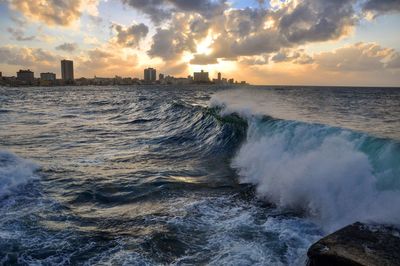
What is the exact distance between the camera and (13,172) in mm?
11055

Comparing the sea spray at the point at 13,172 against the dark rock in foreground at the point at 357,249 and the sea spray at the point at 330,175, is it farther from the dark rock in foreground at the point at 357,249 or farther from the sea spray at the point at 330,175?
the dark rock in foreground at the point at 357,249

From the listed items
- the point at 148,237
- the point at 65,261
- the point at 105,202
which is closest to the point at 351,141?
the point at 148,237

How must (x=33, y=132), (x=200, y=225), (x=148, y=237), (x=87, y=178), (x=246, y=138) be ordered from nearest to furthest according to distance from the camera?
(x=148, y=237)
(x=200, y=225)
(x=87, y=178)
(x=246, y=138)
(x=33, y=132)

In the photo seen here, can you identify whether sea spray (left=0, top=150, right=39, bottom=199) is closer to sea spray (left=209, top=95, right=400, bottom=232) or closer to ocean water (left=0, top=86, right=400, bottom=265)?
ocean water (left=0, top=86, right=400, bottom=265)

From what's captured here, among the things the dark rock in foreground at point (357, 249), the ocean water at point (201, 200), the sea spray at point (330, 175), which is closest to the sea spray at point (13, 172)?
the ocean water at point (201, 200)

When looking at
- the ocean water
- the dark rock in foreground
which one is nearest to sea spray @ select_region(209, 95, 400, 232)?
the ocean water

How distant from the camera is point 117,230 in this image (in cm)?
720

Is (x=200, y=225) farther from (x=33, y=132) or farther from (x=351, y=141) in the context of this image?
(x=33, y=132)

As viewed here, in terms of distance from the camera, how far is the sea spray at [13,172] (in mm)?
9836

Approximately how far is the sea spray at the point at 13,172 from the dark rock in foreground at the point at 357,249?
820 centimetres

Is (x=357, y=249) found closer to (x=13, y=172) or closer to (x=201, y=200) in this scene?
(x=201, y=200)

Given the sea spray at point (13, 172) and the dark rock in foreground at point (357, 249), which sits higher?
the dark rock in foreground at point (357, 249)

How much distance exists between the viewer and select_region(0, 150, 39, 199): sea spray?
32.3 ft

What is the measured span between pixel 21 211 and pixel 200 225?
171 inches
